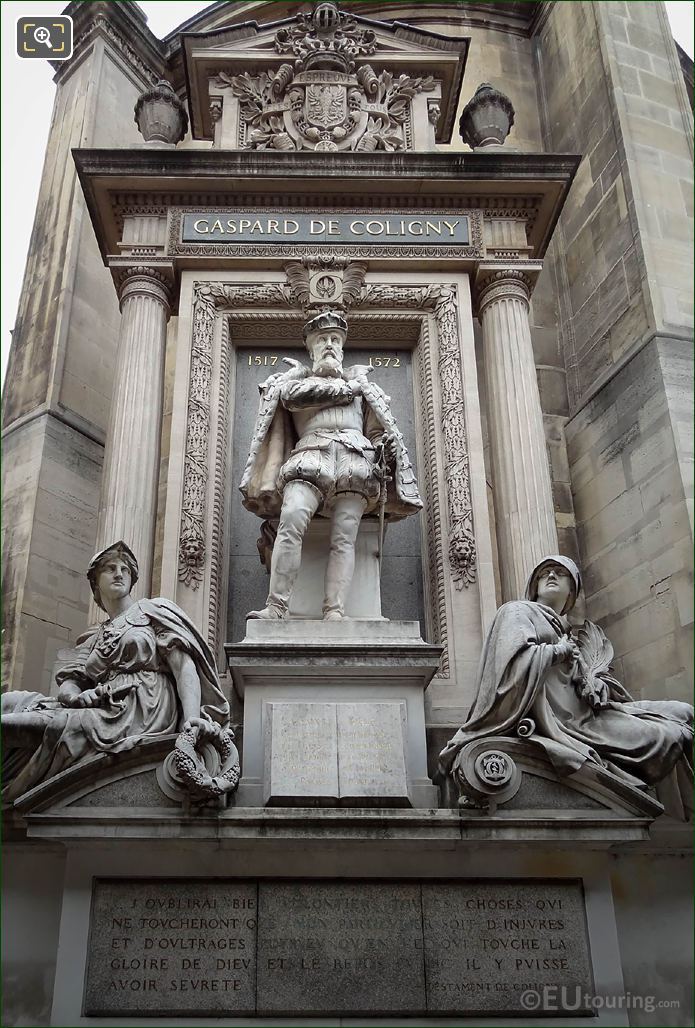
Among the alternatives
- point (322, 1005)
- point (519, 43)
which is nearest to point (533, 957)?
point (322, 1005)

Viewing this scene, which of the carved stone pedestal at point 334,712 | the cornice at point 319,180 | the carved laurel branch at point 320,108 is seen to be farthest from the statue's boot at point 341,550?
the carved laurel branch at point 320,108

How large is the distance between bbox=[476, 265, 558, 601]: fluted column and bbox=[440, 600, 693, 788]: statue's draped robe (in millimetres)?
2377

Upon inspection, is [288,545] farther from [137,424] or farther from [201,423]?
[137,424]

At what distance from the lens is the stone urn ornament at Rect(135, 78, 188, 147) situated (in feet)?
42.2

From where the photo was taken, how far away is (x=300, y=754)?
24.8ft

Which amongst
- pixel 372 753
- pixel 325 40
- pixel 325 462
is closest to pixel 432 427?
pixel 325 462

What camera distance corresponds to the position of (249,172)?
11977mm

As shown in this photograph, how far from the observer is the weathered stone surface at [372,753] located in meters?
7.36

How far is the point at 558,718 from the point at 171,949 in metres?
3.04

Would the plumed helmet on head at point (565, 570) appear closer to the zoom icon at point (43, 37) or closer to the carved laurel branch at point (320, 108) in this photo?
the zoom icon at point (43, 37)

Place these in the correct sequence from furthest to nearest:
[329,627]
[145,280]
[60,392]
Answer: [60,392] → [145,280] → [329,627]

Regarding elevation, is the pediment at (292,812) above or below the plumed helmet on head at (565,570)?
below

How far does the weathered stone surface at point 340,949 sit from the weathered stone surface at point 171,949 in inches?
6.1

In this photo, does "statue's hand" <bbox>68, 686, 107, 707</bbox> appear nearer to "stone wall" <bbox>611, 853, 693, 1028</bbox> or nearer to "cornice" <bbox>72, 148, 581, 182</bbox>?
"stone wall" <bbox>611, 853, 693, 1028</bbox>
